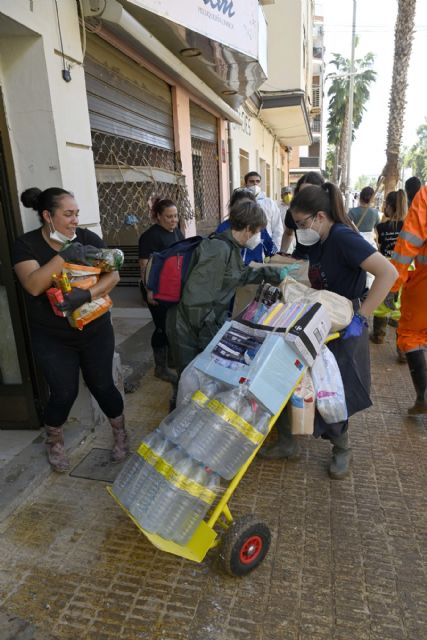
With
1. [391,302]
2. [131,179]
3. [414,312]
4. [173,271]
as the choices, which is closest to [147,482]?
[173,271]

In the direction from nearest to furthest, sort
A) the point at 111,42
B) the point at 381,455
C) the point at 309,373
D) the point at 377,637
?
the point at 377,637 → the point at 309,373 → the point at 381,455 → the point at 111,42

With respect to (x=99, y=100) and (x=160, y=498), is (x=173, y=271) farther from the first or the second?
(x=99, y=100)

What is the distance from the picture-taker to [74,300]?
2379 millimetres

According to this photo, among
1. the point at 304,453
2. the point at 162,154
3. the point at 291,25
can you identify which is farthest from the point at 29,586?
the point at 291,25

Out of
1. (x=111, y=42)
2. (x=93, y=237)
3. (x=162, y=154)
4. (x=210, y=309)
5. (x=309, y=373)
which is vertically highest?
(x=111, y=42)

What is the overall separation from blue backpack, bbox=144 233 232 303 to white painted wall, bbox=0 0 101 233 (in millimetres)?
871

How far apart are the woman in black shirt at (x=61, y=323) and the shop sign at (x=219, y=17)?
158 centimetres

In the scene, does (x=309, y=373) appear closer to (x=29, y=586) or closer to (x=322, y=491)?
(x=322, y=491)

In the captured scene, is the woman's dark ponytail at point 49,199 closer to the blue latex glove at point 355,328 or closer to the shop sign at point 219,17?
the shop sign at point 219,17

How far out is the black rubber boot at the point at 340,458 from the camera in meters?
2.77

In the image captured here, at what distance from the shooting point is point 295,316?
212 cm

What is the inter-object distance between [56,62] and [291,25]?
1181cm

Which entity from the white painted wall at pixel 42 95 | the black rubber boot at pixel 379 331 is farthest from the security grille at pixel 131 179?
the black rubber boot at pixel 379 331

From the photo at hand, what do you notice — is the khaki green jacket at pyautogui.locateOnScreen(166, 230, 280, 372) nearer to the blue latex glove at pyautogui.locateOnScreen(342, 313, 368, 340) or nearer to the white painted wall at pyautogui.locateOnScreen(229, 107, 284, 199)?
the blue latex glove at pyautogui.locateOnScreen(342, 313, 368, 340)
